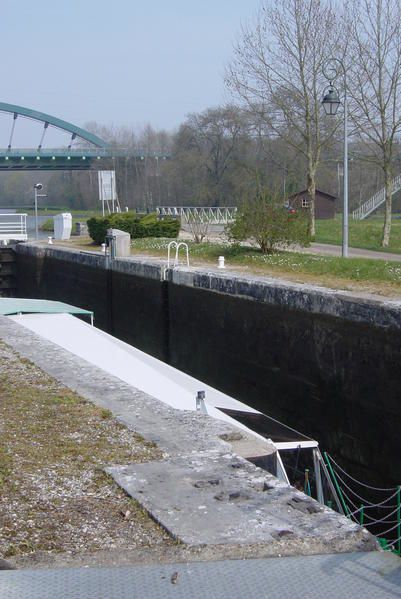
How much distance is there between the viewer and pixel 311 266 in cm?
1434

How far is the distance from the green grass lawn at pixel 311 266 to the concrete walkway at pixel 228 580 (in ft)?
27.4

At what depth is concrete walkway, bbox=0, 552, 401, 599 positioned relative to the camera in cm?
315

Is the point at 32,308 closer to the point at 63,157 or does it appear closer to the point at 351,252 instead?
the point at 351,252

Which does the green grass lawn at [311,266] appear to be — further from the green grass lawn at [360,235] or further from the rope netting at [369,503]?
the green grass lawn at [360,235]

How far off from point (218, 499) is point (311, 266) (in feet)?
34.5

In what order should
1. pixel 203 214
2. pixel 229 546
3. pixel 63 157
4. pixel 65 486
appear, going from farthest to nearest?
pixel 63 157
pixel 203 214
pixel 65 486
pixel 229 546

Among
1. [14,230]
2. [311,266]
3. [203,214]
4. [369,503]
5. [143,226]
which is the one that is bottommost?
[369,503]

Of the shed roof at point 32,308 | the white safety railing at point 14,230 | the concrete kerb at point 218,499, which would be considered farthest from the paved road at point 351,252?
the concrete kerb at point 218,499

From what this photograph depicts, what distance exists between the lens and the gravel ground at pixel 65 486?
11.9 ft

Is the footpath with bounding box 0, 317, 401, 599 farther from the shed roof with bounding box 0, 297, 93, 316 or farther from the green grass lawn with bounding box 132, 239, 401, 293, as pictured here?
the shed roof with bounding box 0, 297, 93, 316

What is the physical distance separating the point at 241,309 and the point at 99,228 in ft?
47.1

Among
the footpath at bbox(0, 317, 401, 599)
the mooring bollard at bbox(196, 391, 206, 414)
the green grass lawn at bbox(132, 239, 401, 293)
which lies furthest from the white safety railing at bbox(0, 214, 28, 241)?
the footpath at bbox(0, 317, 401, 599)

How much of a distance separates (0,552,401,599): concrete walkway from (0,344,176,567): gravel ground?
17 centimetres

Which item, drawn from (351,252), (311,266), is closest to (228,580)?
(311,266)
